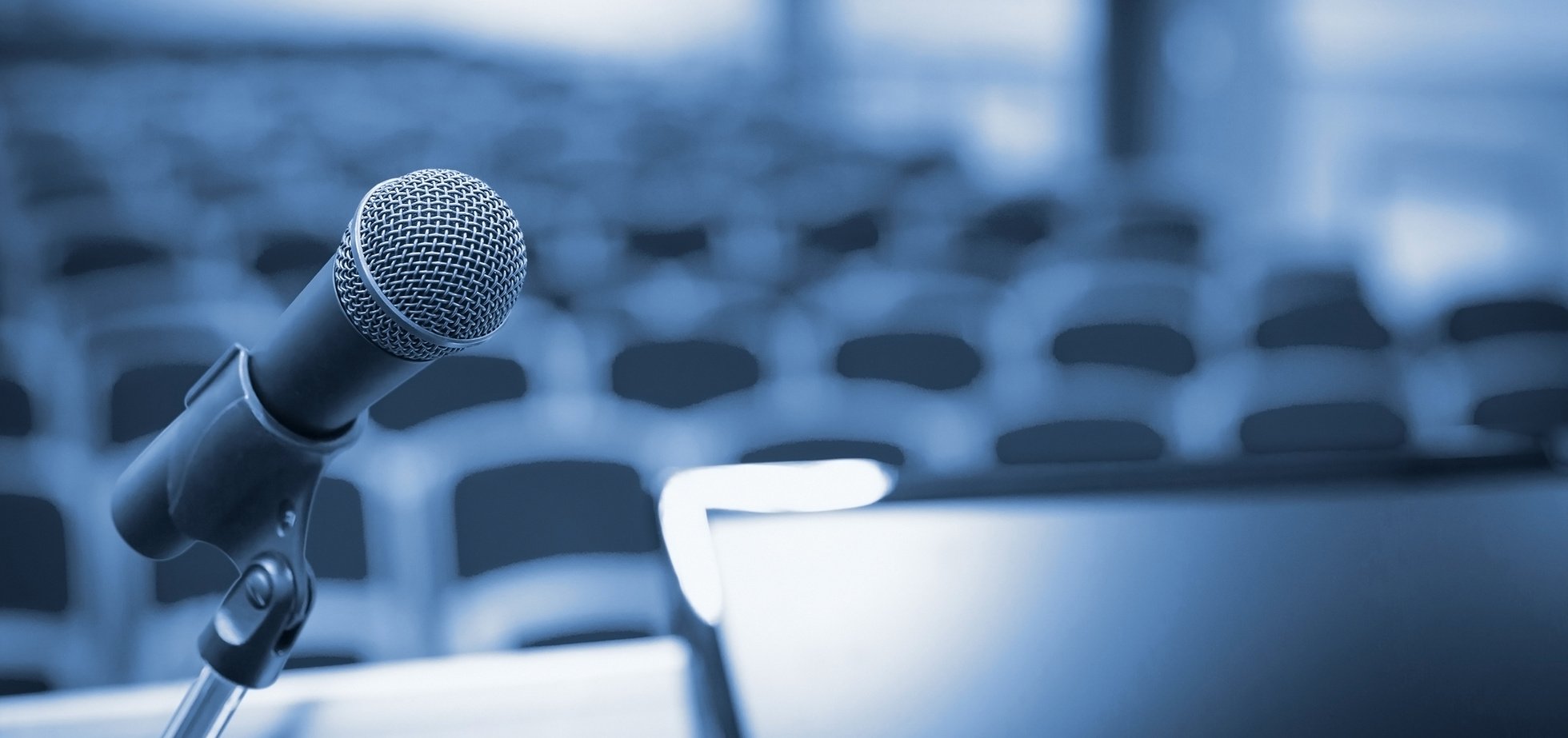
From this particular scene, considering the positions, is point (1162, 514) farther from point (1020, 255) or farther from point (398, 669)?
point (1020, 255)

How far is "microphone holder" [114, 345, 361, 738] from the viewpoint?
47 cm

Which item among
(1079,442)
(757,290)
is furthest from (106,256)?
(1079,442)

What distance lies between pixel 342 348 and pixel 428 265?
0.05 meters

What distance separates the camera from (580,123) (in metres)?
6.62

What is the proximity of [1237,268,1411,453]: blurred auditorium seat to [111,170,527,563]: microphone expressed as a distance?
180cm

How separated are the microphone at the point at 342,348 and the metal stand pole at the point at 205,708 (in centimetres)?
6

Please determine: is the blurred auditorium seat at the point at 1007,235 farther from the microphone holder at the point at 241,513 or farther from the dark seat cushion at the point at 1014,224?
the microphone holder at the point at 241,513

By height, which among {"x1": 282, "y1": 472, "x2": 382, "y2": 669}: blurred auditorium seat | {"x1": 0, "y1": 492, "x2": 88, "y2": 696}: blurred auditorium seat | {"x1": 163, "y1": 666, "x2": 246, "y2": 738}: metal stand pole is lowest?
{"x1": 0, "y1": 492, "x2": 88, "y2": 696}: blurred auditorium seat

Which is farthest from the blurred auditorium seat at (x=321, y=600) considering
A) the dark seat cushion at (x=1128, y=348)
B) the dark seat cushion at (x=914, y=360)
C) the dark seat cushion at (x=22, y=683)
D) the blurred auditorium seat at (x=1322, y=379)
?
the blurred auditorium seat at (x=1322, y=379)

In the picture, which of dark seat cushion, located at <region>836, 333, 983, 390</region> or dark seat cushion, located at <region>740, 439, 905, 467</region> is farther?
dark seat cushion, located at <region>836, 333, 983, 390</region>

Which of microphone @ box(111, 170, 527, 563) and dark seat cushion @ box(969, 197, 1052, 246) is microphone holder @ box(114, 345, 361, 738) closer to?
microphone @ box(111, 170, 527, 563)

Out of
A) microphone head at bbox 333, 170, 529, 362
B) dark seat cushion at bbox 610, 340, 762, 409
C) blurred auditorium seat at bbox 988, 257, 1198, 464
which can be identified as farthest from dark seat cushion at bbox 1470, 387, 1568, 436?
microphone head at bbox 333, 170, 529, 362

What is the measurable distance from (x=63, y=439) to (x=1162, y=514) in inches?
66.2

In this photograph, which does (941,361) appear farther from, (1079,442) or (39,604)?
(39,604)
